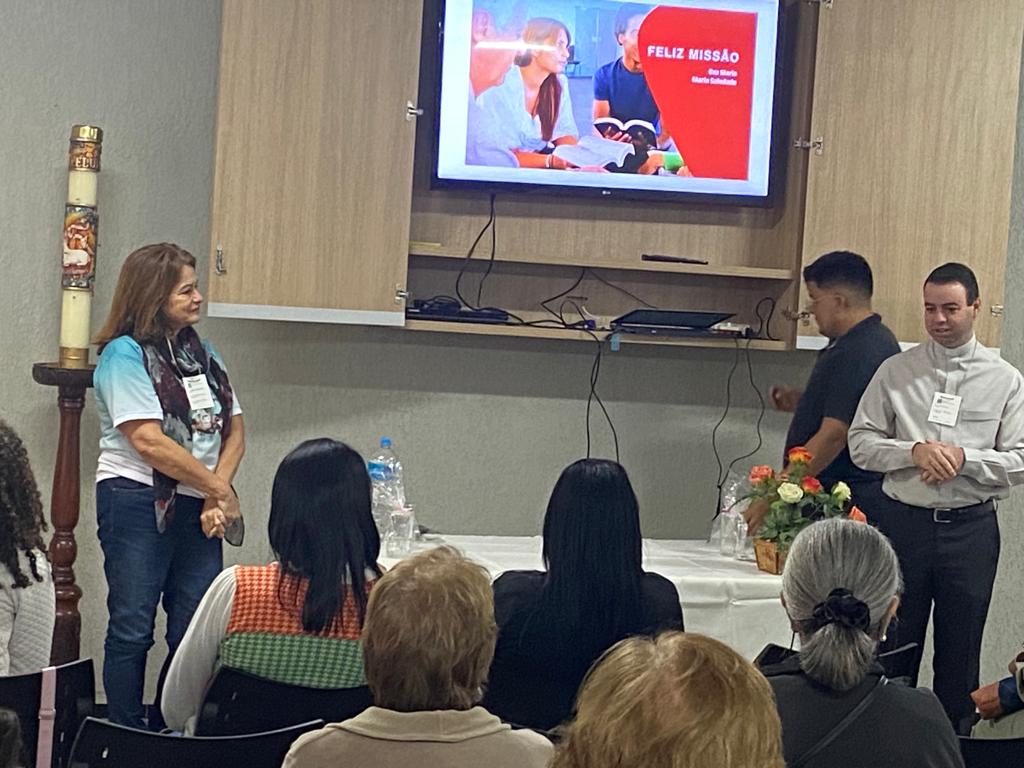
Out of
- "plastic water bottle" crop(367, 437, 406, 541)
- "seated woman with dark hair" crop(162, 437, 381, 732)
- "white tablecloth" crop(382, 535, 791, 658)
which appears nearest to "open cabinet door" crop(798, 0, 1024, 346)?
"white tablecloth" crop(382, 535, 791, 658)

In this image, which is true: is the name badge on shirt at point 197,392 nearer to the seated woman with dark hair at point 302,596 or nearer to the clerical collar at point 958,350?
the seated woman with dark hair at point 302,596

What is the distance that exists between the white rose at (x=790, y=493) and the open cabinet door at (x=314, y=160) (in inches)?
50.3

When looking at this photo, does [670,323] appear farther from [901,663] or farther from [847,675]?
[847,675]

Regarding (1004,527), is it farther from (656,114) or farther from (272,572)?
(272,572)

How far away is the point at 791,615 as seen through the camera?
84.4 inches

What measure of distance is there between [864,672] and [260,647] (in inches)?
43.1

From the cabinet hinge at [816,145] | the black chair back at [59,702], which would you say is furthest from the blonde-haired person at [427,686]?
the cabinet hinge at [816,145]

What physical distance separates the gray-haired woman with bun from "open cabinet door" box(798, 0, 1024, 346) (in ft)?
7.42

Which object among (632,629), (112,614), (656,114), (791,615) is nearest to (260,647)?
(632,629)

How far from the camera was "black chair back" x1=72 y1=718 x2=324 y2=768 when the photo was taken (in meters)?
1.96

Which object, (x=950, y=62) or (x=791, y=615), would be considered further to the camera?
(x=950, y=62)

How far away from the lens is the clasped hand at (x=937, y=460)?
3.74 meters

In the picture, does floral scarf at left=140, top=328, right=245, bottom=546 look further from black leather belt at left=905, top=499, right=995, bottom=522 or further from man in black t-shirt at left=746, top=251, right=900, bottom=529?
black leather belt at left=905, top=499, right=995, bottom=522

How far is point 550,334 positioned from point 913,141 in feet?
4.36
